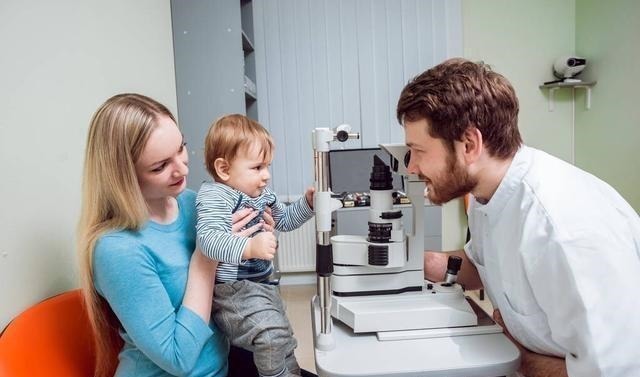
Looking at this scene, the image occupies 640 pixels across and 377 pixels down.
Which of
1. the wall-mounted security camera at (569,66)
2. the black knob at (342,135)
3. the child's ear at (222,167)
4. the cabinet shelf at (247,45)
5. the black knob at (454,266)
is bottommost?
the black knob at (454,266)

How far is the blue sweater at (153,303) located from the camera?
883mm

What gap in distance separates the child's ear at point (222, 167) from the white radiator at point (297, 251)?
88.7 inches

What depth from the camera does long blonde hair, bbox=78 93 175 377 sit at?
920 millimetres

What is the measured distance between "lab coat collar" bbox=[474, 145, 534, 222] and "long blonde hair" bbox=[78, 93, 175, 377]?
0.83 m

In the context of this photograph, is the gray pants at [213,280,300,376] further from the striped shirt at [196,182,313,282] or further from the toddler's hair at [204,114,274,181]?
the toddler's hair at [204,114,274,181]

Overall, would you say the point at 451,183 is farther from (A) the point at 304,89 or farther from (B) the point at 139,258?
(A) the point at 304,89

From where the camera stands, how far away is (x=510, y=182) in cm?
101

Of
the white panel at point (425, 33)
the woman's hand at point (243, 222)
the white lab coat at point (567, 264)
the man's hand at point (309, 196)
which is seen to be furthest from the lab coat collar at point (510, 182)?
the white panel at point (425, 33)

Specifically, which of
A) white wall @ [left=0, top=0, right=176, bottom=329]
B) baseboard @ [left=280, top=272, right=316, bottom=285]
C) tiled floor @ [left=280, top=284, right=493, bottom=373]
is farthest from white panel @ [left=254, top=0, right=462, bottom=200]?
white wall @ [left=0, top=0, right=176, bottom=329]

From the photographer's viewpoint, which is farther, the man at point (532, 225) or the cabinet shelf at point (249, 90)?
the cabinet shelf at point (249, 90)

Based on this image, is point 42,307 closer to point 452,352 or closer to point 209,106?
point 452,352

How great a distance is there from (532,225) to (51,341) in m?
1.08

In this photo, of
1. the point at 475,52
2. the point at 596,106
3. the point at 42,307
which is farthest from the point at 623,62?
the point at 42,307

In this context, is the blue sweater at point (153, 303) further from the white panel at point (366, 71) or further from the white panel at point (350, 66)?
the white panel at point (366, 71)
